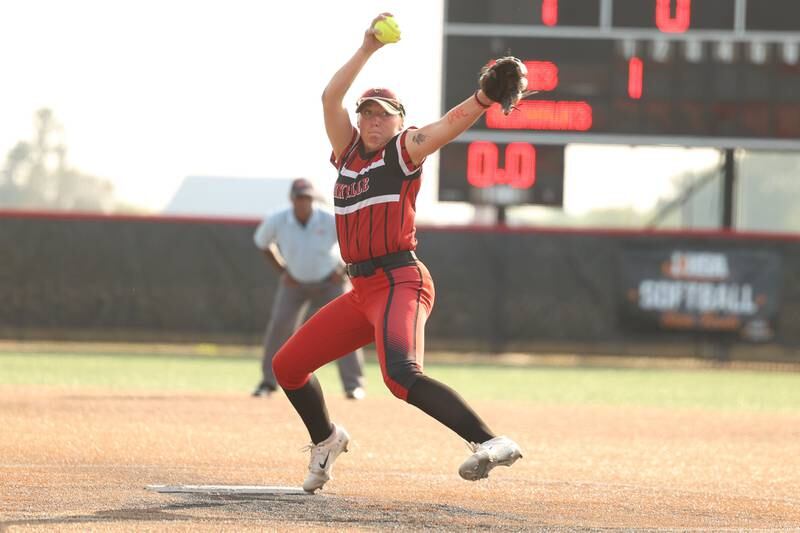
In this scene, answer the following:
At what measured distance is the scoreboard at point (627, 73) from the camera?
19406mm

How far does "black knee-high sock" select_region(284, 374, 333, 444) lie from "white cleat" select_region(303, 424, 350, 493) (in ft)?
0.13

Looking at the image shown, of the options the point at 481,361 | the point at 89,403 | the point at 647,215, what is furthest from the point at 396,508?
the point at 647,215

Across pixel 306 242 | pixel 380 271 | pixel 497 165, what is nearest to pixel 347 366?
pixel 306 242

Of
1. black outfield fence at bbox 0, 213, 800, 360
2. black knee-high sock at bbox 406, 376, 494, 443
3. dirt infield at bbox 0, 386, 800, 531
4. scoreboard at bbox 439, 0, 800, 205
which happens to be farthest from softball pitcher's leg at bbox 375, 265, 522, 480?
black outfield fence at bbox 0, 213, 800, 360

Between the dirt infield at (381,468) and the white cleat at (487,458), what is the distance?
22 cm

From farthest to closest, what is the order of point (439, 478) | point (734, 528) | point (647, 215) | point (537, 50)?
point (647, 215) → point (537, 50) → point (439, 478) → point (734, 528)

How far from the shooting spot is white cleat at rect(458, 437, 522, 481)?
6.12m

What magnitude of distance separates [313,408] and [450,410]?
3.38 feet

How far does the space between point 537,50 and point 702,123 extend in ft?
7.65

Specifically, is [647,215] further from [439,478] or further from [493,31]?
[439,478]

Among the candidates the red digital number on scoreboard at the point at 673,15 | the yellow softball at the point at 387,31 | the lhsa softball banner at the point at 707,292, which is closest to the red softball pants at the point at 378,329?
the yellow softball at the point at 387,31

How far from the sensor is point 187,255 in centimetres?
1997

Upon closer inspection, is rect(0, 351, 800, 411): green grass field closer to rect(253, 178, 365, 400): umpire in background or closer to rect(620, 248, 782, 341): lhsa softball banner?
rect(620, 248, 782, 341): lhsa softball banner

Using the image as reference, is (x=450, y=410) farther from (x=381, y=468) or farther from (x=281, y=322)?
(x=281, y=322)
